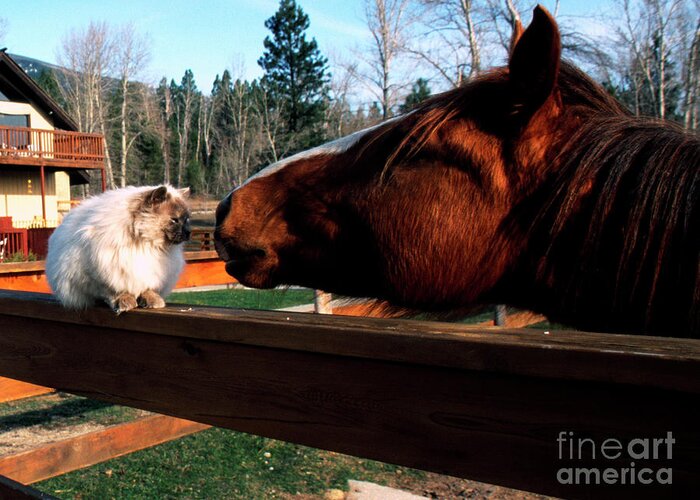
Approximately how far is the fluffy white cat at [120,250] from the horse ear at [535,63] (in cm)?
130

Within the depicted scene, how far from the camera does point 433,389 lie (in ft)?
3.63

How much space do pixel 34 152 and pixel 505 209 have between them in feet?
92.5

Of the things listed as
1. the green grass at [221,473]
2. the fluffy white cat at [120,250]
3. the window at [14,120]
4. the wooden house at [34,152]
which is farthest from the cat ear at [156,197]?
the window at [14,120]

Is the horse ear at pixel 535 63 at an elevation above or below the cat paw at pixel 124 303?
above

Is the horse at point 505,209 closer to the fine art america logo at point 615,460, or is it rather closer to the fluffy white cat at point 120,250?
the fine art america logo at point 615,460

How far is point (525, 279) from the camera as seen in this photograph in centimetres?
142

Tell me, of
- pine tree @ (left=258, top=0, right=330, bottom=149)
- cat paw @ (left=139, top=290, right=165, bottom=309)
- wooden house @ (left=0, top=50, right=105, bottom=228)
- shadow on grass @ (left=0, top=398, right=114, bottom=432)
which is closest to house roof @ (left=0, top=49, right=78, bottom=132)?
wooden house @ (left=0, top=50, right=105, bottom=228)

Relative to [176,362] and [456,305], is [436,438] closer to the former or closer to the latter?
[456,305]

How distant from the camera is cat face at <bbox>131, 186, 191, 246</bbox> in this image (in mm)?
2104

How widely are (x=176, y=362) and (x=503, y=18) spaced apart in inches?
721

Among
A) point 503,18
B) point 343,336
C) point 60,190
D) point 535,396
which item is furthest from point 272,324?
point 60,190

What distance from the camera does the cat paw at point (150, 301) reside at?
1886 mm

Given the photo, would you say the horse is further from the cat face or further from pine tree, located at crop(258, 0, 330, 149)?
pine tree, located at crop(258, 0, 330, 149)

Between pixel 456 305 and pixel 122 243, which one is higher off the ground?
pixel 122 243
